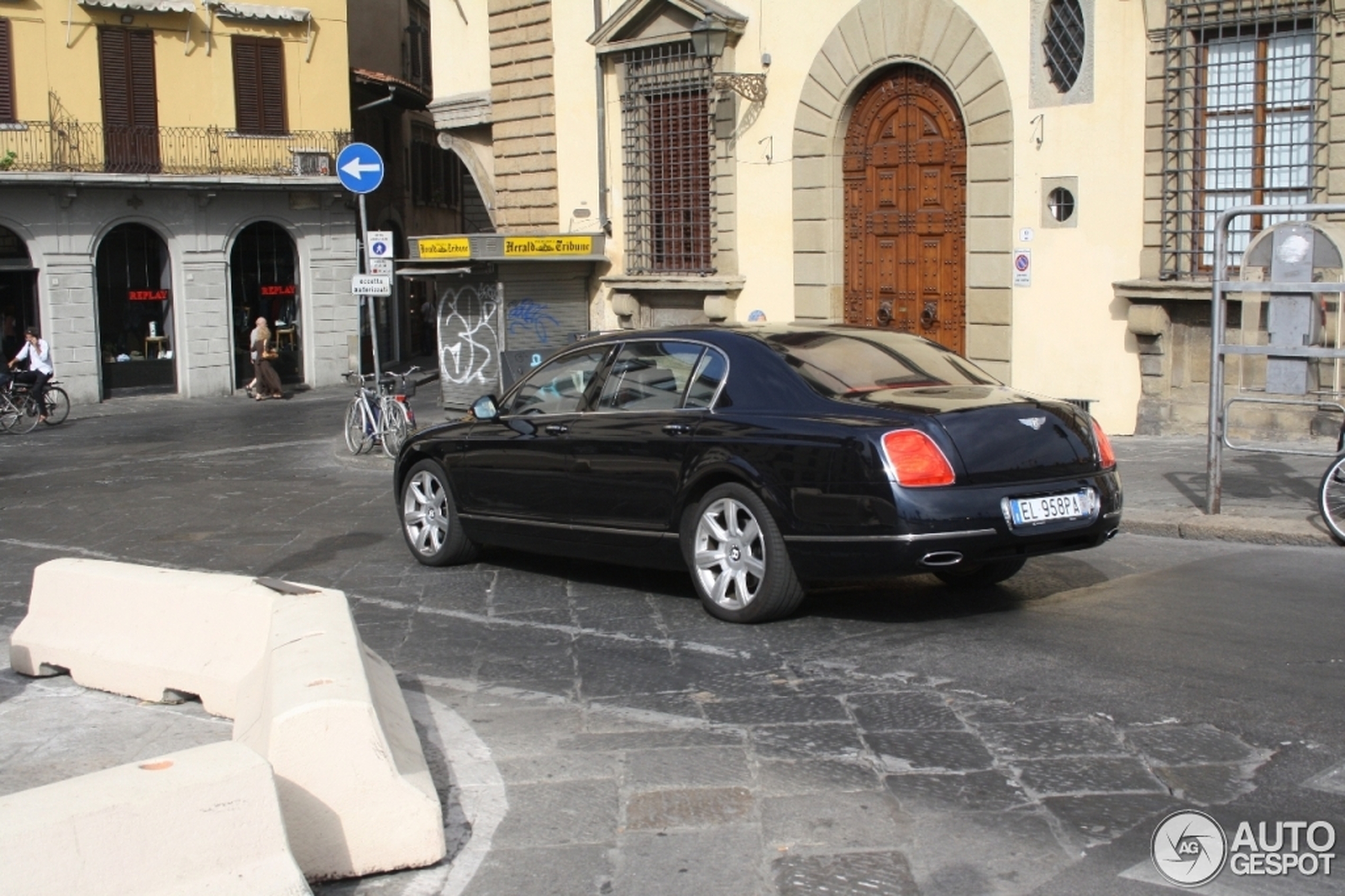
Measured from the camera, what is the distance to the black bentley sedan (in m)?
7.00

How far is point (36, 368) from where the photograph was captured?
24.5m

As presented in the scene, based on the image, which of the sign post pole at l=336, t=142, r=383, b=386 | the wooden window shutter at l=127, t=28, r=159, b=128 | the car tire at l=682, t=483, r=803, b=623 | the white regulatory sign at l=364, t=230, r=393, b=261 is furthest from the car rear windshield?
the wooden window shutter at l=127, t=28, r=159, b=128

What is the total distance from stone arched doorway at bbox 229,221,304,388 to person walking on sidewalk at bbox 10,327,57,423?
5.98 m

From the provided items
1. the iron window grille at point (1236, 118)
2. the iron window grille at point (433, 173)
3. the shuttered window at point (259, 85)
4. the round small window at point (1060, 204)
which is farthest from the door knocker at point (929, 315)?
the iron window grille at point (433, 173)

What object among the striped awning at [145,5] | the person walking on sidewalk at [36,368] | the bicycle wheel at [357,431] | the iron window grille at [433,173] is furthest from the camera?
the iron window grille at [433,173]

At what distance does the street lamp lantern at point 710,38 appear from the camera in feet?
59.7

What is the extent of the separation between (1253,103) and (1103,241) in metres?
1.88

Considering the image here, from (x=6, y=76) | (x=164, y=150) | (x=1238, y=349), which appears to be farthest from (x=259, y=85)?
(x=1238, y=349)

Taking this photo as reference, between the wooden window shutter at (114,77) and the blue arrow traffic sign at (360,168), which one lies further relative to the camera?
the wooden window shutter at (114,77)

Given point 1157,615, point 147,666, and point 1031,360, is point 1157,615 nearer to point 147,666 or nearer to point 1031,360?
point 147,666

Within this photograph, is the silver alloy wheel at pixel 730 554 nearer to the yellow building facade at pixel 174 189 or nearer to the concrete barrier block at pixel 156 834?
the concrete barrier block at pixel 156 834

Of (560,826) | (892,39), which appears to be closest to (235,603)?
(560,826)

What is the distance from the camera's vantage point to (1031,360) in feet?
52.3

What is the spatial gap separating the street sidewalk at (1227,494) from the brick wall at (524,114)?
10009mm
